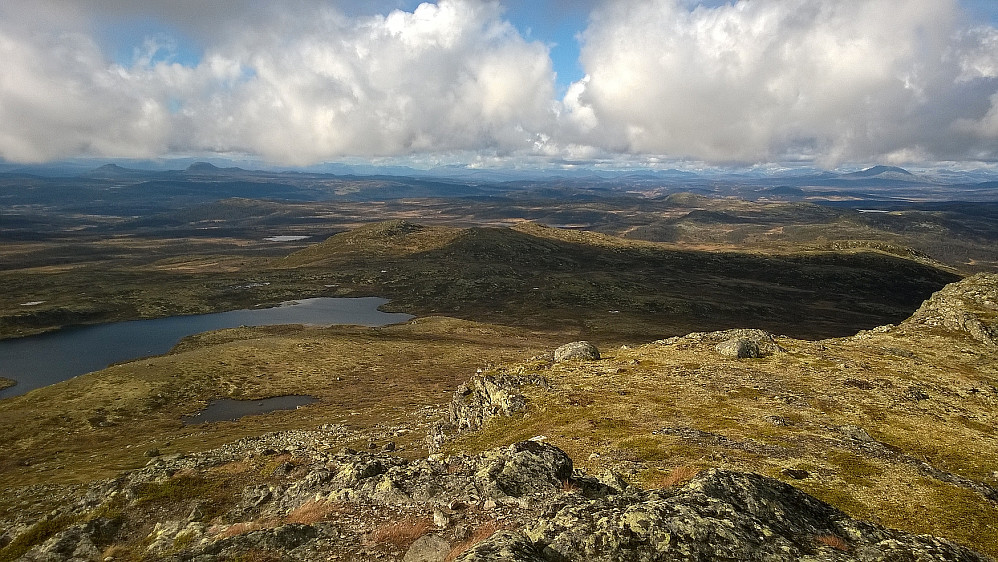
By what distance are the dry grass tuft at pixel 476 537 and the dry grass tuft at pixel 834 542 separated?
12.2 metres

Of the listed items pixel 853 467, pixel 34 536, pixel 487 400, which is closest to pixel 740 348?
pixel 853 467

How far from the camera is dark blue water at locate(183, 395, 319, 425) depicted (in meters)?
89.8

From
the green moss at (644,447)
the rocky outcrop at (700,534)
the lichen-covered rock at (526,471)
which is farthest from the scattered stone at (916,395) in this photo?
the lichen-covered rock at (526,471)

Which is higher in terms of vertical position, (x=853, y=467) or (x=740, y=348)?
(x=853, y=467)

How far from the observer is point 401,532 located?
67.6 feet

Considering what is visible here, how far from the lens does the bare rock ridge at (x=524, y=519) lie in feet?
52.7


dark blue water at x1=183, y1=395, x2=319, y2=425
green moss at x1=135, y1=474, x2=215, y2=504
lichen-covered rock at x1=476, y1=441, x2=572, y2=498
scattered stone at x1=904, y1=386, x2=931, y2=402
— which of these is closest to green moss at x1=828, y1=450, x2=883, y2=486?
lichen-covered rock at x1=476, y1=441, x2=572, y2=498

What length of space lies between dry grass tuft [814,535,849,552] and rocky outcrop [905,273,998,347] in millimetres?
75206

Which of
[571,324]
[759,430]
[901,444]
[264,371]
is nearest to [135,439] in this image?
[264,371]

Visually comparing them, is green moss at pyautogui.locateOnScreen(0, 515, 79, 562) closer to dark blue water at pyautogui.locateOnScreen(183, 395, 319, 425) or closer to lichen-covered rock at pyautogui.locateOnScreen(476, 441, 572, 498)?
lichen-covered rock at pyautogui.locateOnScreen(476, 441, 572, 498)

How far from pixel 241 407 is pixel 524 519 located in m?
92.6

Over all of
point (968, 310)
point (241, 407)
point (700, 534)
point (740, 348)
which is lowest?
point (241, 407)

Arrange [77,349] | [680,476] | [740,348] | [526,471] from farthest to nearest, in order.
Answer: [77,349]
[740,348]
[680,476]
[526,471]

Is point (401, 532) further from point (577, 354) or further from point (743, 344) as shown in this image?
point (743, 344)
